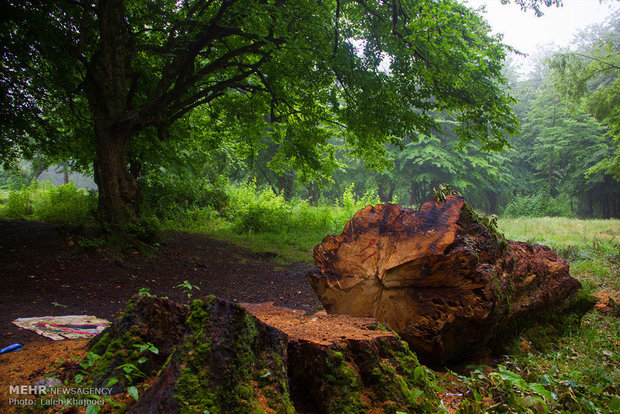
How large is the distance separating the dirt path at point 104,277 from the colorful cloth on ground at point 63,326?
0.33ft

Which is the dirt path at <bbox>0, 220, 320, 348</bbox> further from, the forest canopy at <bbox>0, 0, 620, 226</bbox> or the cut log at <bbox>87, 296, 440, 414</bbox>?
the cut log at <bbox>87, 296, 440, 414</bbox>

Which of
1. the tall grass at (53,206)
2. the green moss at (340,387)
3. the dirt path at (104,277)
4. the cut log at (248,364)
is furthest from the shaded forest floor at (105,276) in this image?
the green moss at (340,387)

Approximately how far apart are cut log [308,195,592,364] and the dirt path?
238 cm

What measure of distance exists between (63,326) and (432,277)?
3477 mm

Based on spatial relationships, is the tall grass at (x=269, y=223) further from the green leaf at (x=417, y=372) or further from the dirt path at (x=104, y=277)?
the green leaf at (x=417, y=372)

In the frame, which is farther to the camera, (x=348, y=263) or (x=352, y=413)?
(x=348, y=263)

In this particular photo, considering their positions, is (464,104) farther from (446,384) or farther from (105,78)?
(105,78)

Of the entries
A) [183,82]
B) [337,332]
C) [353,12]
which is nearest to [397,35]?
[353,12]

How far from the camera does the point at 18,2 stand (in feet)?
19.9

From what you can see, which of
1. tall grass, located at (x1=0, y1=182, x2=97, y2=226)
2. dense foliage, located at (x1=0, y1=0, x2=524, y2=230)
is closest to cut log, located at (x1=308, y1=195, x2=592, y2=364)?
dense foliage, located at (x1=0, y1=0, x2=524, y2=230)

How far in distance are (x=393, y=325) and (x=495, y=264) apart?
1025 millimetres

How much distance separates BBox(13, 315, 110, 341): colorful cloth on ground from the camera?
2.96 m

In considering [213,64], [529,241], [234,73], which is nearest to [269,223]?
[234,73]

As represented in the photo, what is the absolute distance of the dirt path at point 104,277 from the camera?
4.34m
